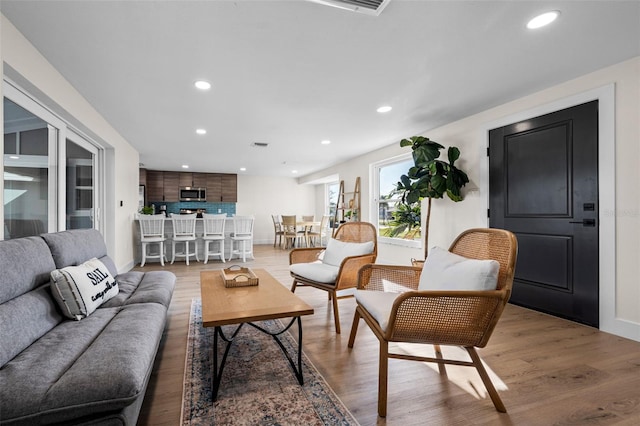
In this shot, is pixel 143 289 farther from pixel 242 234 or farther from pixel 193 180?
pixel 193 180

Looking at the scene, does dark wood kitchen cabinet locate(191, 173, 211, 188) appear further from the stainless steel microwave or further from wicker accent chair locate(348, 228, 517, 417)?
wicker accent chair locate(348, 228, 517, 417)

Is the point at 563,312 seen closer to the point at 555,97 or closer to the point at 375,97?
the point at 555,97

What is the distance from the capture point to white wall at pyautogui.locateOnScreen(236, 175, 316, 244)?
9.70 m

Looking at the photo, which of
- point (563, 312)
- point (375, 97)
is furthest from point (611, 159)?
point (375, 97)

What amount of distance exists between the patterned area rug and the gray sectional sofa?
34 cm

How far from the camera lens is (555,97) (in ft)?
9.47

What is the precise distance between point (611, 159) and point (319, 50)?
8.44 ft

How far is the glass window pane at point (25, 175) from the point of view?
220 cm

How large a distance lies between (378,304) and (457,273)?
1.59 ft

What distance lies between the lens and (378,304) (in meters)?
1.79

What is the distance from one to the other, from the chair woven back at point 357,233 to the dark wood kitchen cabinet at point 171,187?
6.97 metres

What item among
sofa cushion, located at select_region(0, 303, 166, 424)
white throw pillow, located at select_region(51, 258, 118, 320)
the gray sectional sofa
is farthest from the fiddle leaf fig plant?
white throw pillow, located at select_region(51, 258, 118, 320)

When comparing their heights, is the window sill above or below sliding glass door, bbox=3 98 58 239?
below

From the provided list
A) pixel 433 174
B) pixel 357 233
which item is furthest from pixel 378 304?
pixel 433 174
